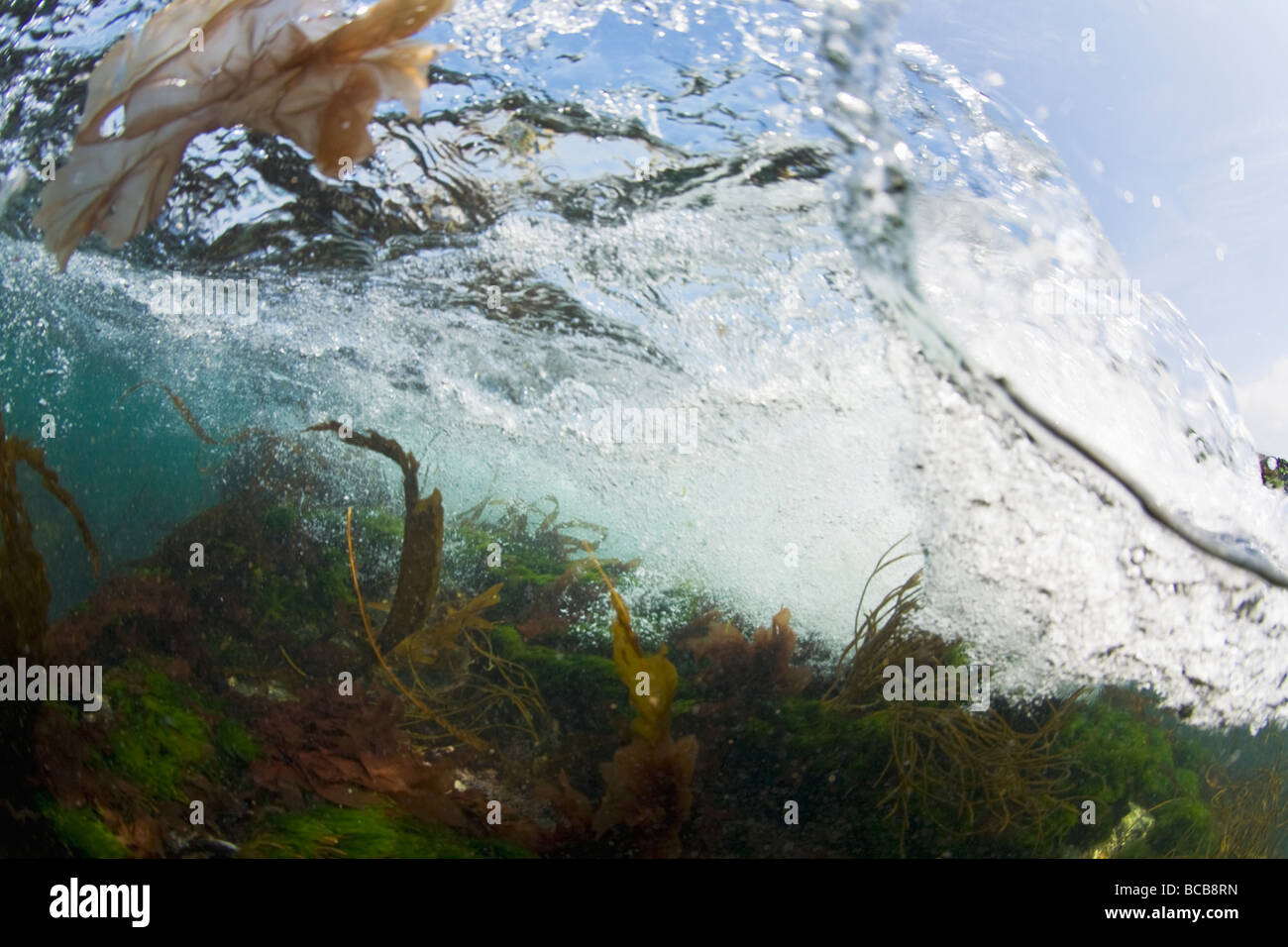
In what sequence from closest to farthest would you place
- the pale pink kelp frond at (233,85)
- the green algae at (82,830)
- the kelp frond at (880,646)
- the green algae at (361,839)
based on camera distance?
1. the green algae at (361,839)
2. the green algae at (82,830)
3. the pale pink kelp frond at (233,85)
4. the kelp frond at (880,646)

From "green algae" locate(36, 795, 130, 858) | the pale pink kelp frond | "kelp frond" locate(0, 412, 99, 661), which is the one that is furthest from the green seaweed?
the pale pink kelp frond

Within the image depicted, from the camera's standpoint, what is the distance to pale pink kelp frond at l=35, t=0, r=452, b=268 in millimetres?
3031

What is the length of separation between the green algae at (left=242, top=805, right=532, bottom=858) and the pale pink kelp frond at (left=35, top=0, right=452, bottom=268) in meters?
3.10

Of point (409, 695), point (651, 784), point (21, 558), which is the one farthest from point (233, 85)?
point (651, 784)

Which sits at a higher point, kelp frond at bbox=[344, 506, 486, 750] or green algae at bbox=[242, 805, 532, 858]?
kelp frond at bbox=[344, 506, 486, 750]

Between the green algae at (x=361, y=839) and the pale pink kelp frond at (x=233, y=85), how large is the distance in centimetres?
310

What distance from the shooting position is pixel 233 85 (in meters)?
3.16

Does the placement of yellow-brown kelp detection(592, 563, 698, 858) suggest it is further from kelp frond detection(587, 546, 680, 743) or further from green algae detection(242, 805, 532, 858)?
green algae detection(242, 805, 532, 858)

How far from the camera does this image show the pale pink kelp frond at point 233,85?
9.95 ft

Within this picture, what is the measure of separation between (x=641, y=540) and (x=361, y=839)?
7.00 feet

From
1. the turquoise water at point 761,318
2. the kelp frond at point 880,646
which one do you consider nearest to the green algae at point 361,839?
the turquoise water at point 761,318

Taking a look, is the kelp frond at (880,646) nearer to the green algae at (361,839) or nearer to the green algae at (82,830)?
the green algae at (361,839)

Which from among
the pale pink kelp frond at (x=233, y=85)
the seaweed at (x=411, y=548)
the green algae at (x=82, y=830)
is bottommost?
the green algae at (x=82, y=830)

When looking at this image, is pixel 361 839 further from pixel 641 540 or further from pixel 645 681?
pixel 641 540
